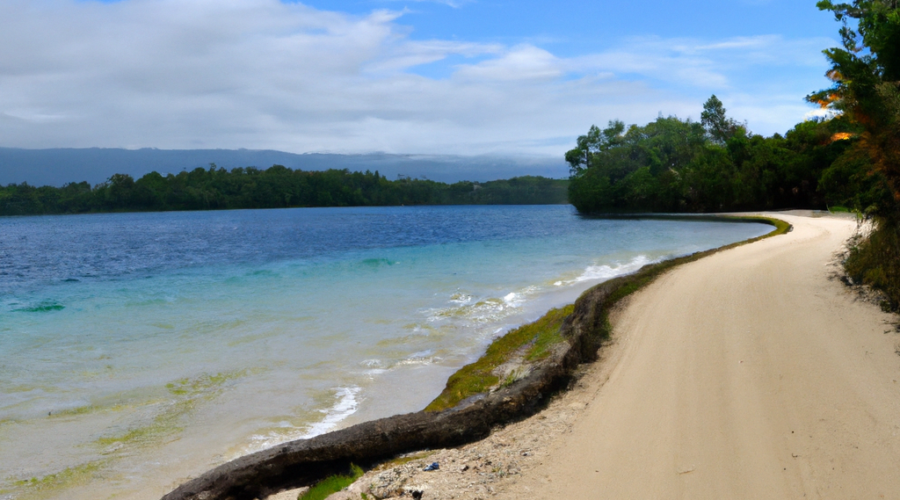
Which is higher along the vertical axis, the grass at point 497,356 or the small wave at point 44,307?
the grass at point 497,356

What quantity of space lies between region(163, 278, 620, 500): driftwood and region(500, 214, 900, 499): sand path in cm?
63

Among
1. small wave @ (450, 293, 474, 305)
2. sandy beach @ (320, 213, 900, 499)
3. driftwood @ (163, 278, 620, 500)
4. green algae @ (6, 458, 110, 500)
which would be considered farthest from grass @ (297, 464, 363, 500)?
small wave @ (450, 293, 474, 305)

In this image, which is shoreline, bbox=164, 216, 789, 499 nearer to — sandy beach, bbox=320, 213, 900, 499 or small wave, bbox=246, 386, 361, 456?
sandy beach, bbox=320, 213, 900, 499

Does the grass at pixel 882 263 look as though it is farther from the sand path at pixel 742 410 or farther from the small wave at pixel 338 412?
the small wave at pixel 338 412

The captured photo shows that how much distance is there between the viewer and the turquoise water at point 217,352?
5066 mm

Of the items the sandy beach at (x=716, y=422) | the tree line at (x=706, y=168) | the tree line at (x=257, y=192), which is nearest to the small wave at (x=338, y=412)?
the sandy beach at (x=716, y=422)

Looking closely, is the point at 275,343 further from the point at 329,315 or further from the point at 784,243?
the point at 784,243

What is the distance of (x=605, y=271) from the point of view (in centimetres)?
1616

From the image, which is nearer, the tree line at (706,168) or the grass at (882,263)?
the grass at (882,263)

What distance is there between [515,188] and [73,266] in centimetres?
14450

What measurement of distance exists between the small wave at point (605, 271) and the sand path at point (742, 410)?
6.53 meters

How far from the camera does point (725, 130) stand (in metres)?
72.1

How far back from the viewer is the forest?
708 cm

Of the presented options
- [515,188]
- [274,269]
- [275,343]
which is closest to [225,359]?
[275,343]
